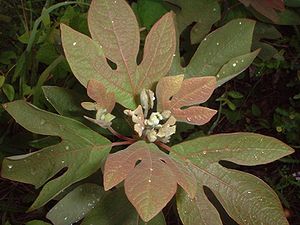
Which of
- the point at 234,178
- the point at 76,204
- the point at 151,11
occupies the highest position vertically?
the point at 151,11

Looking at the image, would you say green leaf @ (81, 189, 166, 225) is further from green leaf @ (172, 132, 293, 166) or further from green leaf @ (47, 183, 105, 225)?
green leaf @ (172, 132, 293, 166)

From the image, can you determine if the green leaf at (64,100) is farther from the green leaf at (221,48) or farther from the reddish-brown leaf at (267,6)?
the reddish-brown leaf at (267,6)

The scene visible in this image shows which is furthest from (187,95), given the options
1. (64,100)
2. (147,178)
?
(64,100)

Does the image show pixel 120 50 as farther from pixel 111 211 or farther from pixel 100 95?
pixel 111 211

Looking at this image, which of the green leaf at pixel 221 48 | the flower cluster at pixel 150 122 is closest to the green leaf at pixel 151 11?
the green leaf at pixel 221 48

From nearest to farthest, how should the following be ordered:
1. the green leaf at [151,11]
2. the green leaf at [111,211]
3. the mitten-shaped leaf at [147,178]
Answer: the mitten-shaped leaf at [147,178], the green leaf at [111,211], the green leaf at [151,11]

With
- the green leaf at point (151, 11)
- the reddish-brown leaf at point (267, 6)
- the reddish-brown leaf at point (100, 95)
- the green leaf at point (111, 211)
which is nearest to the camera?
the reddish-brown leaf at point (100, 95)

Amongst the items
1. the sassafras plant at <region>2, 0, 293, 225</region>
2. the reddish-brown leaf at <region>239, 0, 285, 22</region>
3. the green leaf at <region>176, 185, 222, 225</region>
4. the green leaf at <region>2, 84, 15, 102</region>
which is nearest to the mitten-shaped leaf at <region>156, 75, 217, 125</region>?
the sassafras plant at <region>2, 0, 293, 225</region>
